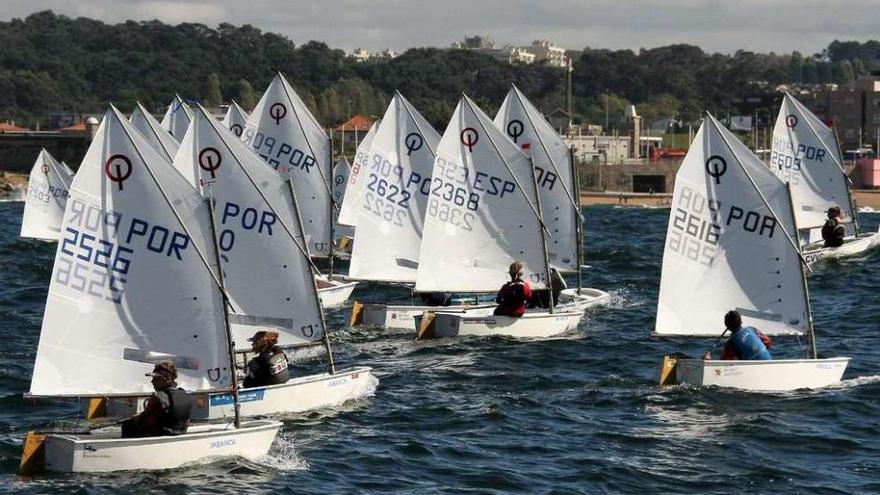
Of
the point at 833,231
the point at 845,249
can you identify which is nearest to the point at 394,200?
the point at 833,231

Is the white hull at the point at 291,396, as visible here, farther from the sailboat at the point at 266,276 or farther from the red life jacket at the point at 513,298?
the red life jacket at the point at 513,298

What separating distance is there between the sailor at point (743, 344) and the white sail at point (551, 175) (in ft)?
52.3

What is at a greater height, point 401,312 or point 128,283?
point 128,283

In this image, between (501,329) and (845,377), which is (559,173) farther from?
(845,377)

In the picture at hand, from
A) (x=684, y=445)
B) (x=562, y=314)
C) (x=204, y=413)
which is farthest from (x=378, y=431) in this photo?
(x=562, y=314)

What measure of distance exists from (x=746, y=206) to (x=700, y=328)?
8.94 ft

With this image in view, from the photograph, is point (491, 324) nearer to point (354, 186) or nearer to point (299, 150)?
point (299, 150)

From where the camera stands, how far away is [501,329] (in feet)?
131

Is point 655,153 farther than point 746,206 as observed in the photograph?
Yes

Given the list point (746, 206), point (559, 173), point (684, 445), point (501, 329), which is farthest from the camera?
point (559, 173)

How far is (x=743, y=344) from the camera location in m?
32.2

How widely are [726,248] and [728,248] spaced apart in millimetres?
42

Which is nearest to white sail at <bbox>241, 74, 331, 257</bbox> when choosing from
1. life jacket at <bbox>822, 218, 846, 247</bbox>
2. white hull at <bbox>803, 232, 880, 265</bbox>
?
white hull at <bbox>803, 232, 880, 265</bbox>

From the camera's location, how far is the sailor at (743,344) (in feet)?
105
